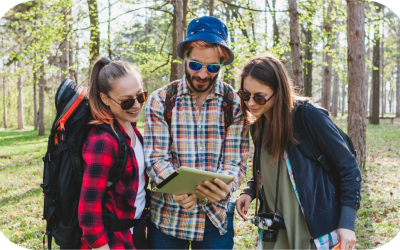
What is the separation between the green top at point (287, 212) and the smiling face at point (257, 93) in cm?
32

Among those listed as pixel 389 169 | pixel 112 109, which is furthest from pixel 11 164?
pixel 389 169

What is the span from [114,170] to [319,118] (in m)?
1.40

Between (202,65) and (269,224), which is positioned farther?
(202,65)

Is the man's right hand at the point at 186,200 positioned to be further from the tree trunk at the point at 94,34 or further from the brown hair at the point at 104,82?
the tree trunk at the point at 94,34

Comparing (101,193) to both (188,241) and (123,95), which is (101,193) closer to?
(123,95)

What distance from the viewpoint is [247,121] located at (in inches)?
86.9

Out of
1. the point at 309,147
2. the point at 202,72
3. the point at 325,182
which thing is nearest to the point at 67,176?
the point at 202,72

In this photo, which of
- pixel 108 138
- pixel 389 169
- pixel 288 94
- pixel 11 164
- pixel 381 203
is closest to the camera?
pixel 108 138

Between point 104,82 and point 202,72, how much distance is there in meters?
0.72

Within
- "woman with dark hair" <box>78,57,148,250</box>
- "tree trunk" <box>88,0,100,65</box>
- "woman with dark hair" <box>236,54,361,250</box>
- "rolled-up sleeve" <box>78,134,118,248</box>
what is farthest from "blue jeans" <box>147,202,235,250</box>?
"tree trunk" <box>88,0,100,65</box>

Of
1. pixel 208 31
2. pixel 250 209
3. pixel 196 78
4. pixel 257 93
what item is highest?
pixel 208 31

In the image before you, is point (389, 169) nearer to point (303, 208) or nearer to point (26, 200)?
point (303, 208)

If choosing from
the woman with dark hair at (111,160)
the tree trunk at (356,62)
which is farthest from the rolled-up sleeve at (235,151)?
the tree trunk at (356,62)

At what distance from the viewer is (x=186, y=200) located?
1.91 meters
